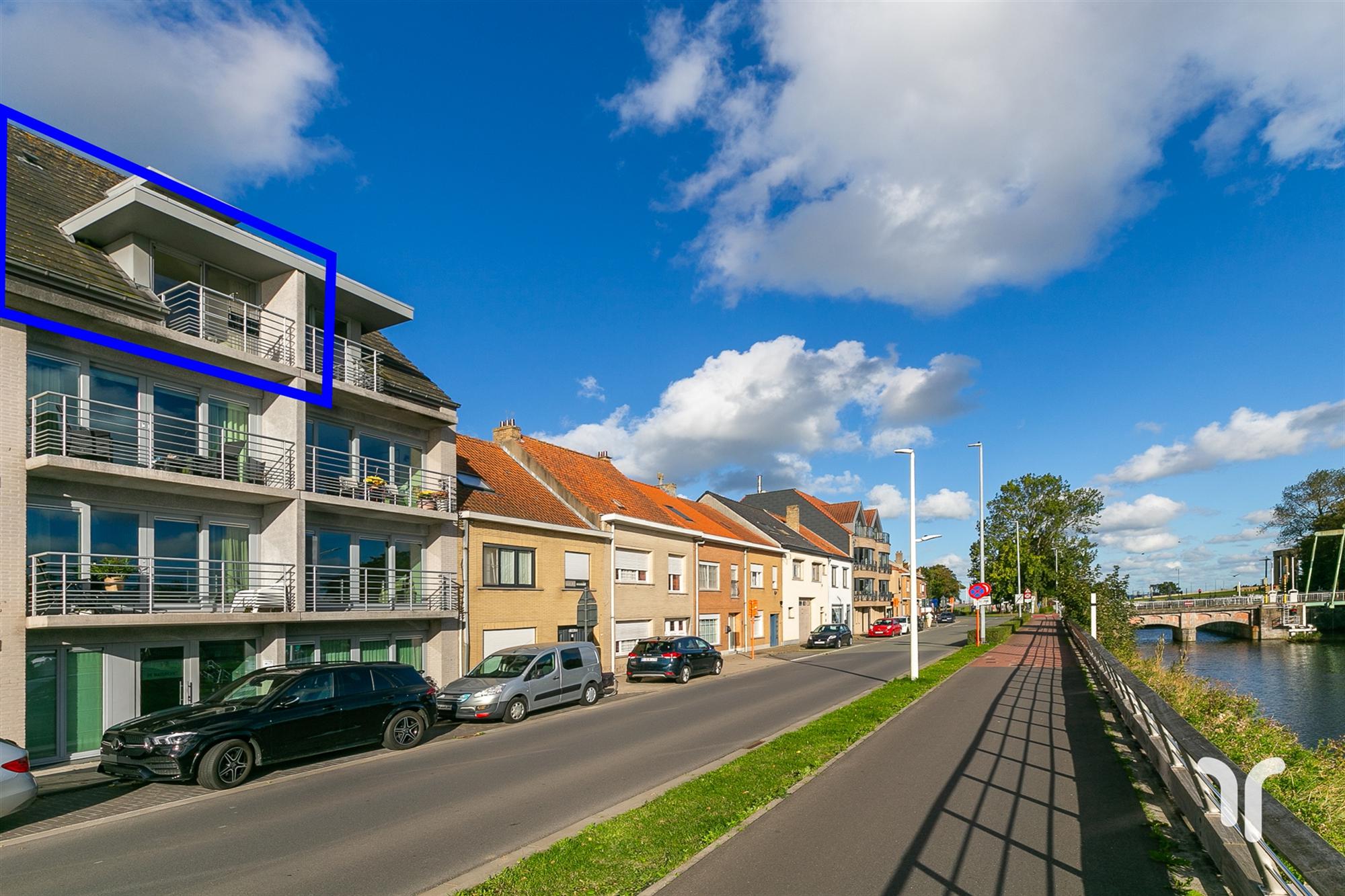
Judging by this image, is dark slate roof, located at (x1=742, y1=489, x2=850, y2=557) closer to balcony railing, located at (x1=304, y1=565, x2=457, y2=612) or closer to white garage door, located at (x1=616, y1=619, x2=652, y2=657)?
white garage door, located at (x1=616, y1=619, x2=652, y2=657)

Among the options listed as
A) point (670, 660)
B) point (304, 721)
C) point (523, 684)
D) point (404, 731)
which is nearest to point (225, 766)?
point (304, 721)

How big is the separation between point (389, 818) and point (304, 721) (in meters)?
4.24

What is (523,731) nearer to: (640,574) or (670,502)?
(640,574)

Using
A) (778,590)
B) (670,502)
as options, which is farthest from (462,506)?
(778,590)

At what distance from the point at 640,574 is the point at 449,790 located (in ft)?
69.8

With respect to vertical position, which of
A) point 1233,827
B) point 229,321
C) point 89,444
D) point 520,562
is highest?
point 229,321

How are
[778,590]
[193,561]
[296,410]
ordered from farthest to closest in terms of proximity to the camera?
[778,590]
[296,410]
[193,561]

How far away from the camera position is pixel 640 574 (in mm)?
32250

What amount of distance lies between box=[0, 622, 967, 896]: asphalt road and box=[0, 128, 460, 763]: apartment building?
4.67 m

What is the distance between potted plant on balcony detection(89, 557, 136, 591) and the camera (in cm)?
1453

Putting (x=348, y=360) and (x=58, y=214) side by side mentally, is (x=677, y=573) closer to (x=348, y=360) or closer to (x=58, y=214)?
(x=348, y=360)

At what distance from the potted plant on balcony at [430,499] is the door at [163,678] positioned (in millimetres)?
7065

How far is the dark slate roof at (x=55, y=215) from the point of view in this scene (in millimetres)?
14398

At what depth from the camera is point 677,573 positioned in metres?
35.2
